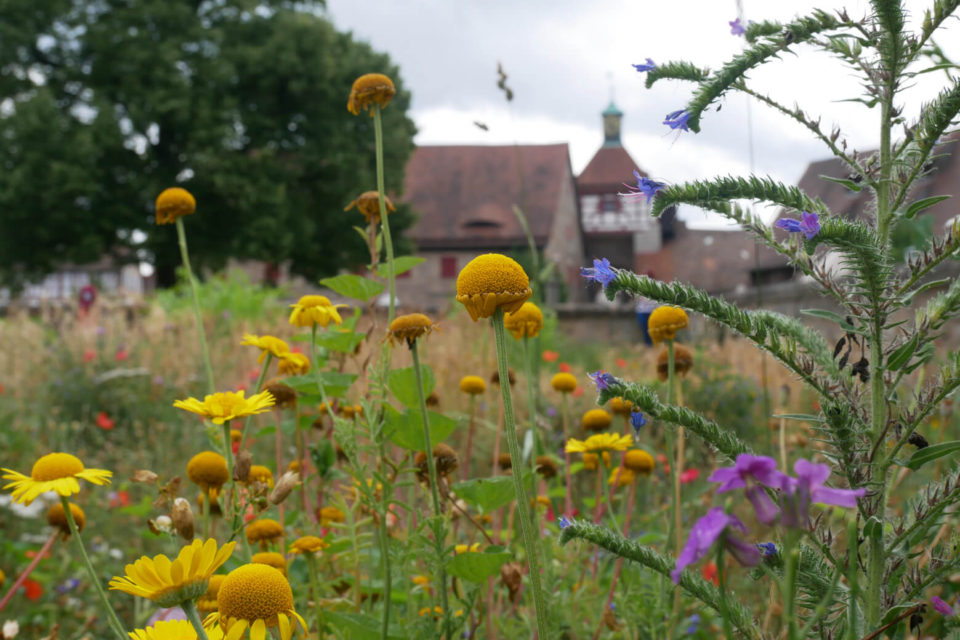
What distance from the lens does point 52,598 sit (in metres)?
3.26

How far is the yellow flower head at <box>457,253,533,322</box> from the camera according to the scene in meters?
0.98

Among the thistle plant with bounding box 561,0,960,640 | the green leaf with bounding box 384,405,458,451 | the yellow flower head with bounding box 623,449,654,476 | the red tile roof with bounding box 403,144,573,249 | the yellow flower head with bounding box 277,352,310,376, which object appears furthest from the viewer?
the red tile roof with bounding box 403,144,573,249

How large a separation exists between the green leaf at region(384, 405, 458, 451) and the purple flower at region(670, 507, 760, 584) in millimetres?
953

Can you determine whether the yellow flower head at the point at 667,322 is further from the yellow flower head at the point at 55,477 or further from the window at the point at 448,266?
the window at the point at 448,266

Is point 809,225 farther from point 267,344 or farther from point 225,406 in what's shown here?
point 267,344

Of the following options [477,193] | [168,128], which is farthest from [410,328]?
[477,193]

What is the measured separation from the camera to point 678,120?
3.38 ft

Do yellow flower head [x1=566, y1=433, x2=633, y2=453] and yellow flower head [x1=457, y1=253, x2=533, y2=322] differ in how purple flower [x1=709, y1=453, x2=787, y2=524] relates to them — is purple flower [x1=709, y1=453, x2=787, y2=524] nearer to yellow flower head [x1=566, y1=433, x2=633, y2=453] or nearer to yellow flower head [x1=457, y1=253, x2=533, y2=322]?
yellow flower head [x1=457, y1=253, x2=533, y2=322]

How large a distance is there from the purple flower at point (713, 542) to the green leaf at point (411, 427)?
953mm

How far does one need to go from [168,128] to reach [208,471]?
2205 centimetres

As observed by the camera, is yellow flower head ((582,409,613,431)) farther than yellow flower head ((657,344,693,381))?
Yes

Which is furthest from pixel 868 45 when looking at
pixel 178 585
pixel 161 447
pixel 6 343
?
pixel 6 343

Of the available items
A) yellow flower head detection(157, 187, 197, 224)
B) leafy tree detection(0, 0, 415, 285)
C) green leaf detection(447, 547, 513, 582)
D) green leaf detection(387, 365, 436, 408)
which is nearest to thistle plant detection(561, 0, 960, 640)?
green leaf detection(447, 547, 513, 582)

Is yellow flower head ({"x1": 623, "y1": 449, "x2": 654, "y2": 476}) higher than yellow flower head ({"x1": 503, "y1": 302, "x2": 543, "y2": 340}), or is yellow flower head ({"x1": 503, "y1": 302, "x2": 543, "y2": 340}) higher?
yellow flower head ({"x1": 503, "y1": 302, "x2": 543, "y2": 340})
